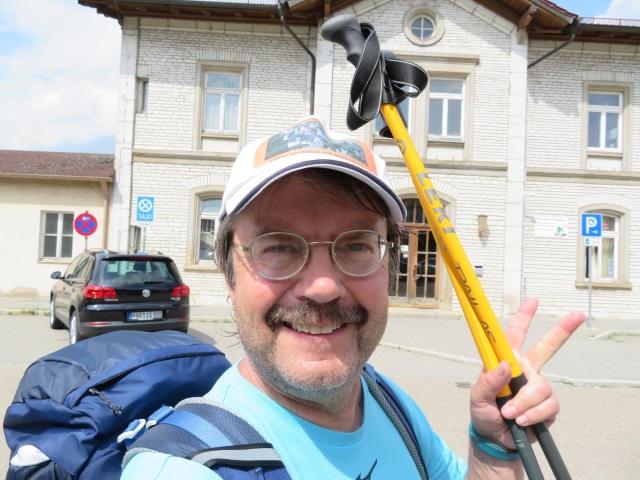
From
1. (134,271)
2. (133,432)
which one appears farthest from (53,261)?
(133,432)

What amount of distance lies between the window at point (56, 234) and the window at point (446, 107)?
1143cm

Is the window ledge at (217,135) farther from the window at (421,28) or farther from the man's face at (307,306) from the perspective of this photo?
the man's face at (307,306)

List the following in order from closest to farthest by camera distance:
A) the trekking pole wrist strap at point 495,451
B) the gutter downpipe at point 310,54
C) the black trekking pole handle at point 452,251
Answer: the black trekking pole handle at point 452,251
the trekking pole wrist strap at point 495,451
the gutter downpipe at point 310,54

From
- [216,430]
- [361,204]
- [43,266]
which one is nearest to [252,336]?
[216,430]

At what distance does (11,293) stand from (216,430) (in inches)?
665

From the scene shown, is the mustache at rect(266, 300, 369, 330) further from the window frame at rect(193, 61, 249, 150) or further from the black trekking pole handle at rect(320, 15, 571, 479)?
the window frame at rect(193, 61, 249, 150)

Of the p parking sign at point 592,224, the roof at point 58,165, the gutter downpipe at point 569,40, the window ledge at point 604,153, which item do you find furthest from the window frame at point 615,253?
the roof at point 58,165

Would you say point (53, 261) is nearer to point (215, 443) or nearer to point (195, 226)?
point (195, 226)

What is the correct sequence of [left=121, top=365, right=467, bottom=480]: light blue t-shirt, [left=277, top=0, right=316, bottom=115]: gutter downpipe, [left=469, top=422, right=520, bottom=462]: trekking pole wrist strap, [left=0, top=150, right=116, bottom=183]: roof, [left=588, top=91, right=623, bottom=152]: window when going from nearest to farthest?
1. [left=121, top=365, right=467, bottom=480]: light blue t-shirt
2. [left=469, top=422, right=520, bottom=462]: trekking pole wrist strap
3. [left=277, top=0, right=316, bottom=115]: gutter downpipe
4. [left=0, top=150, right=116, bottom=183]: roof
5. [left=588, top=91, right=623, bottom=152]: window

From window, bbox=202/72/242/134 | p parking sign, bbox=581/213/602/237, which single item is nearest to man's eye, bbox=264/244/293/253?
p parking sign, bbox=581/213/602/237

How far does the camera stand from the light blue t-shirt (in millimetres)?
997

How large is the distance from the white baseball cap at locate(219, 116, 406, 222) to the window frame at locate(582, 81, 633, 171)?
15.3 m

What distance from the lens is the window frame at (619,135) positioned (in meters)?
14.6

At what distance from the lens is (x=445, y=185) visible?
14039 mm
